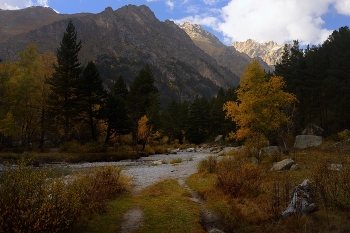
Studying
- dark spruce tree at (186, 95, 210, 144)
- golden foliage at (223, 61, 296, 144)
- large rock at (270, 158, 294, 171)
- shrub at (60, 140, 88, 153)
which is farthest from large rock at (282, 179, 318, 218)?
dark spruce tree at (186, 95, 210, 144)

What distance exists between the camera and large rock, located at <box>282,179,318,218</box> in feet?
31.8

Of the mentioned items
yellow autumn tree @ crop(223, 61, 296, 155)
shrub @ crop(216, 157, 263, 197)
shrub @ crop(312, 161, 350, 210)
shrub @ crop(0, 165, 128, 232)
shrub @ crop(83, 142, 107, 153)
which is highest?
yellow autumn tree @ crop(223, 61, 296, 155)

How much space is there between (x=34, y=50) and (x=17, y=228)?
3844cm

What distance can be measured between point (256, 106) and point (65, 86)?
1094 inches

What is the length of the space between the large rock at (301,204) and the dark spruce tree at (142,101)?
3751 cm

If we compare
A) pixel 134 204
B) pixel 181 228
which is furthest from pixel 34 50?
pixel 181 228

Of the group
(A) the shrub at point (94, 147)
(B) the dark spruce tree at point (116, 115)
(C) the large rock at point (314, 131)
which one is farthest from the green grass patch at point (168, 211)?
(C) the large rock at point (314, 131)

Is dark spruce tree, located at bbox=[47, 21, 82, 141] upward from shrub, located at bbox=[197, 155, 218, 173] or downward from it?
upward

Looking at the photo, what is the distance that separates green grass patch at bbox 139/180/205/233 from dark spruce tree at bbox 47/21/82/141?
28610mm

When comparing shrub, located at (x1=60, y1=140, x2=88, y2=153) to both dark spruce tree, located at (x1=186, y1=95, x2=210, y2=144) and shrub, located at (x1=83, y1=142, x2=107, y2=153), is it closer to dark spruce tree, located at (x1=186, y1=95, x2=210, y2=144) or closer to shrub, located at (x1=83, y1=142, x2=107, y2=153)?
shrub, located at (x1=83, y1=142, x2=107, y2=153)

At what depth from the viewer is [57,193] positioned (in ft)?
24.3

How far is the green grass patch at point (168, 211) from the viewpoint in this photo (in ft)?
29.6

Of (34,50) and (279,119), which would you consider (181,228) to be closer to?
(279,119)

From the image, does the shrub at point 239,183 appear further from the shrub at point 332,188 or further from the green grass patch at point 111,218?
the green grass patch at point 111,218
